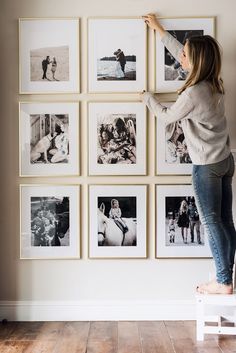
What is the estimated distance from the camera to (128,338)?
2.51 meters

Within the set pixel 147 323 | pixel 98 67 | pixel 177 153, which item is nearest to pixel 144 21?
pixel 98 67

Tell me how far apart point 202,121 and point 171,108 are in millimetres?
190

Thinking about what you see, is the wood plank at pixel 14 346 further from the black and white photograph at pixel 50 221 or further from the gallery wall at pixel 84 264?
the black and white photograph at pixel 50 221

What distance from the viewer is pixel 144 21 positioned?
277 cm

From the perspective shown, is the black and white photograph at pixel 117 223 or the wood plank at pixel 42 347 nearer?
the wood plank at pixel 42 347

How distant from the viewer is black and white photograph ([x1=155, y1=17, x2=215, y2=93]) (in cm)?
277

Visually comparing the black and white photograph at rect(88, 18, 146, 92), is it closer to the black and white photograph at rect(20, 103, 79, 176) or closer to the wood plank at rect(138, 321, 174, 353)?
the black and white photograph at rect(20, 103, 79, 176)

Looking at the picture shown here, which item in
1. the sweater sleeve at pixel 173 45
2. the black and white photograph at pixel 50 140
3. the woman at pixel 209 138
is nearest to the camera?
the woman at pixel 209 138

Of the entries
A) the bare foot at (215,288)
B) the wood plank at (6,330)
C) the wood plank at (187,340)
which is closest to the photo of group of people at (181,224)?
the bare foot at (215,288)

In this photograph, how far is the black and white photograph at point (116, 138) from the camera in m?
2.80

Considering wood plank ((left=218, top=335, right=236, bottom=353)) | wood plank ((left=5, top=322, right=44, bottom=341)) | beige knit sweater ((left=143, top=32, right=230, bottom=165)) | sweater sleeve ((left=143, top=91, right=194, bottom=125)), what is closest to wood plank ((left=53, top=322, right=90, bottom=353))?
wood plank ((left=5, top=322, right=44, bottom=341))

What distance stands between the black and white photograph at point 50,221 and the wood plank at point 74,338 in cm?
49

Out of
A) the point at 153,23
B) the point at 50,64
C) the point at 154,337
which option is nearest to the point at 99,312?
the point at 154,337

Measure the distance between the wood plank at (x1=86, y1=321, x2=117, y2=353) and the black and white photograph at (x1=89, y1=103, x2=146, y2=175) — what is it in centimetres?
93
